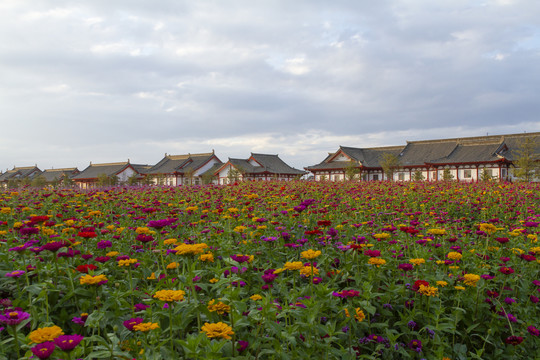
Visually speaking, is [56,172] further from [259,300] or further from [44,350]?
[44,350]

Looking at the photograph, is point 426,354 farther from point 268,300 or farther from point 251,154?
point 251,154

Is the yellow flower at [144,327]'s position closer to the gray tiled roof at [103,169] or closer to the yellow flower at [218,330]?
the yellow flower at [218,330]

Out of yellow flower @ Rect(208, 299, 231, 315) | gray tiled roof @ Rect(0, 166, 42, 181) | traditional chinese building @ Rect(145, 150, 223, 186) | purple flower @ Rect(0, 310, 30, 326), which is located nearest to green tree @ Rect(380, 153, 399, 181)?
traditional chinese building @ Rect(145, 150, 223, 186)

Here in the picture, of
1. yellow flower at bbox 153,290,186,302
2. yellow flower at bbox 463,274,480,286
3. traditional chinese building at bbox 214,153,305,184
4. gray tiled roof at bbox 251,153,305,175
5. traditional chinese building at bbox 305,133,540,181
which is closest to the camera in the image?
yellow flower at bbox 153,290,186,302

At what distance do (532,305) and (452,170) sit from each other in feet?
127

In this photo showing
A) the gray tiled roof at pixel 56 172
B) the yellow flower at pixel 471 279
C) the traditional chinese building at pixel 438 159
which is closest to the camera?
the yellow flower at pixel 471 279

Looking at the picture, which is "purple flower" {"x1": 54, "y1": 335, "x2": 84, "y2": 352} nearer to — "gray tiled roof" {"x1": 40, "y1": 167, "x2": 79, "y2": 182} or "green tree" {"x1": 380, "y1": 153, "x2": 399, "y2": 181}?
"green tree" {"x1": 380, "y1": 153, "x2": 399, "y2": 181}

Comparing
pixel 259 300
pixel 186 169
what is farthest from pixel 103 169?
pixel 259 300

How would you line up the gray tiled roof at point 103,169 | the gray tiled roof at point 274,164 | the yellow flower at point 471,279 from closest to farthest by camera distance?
the yellow flower at point 471,279, the gray tiled roof at point 274,164, the gray tiled roof at point 103,169

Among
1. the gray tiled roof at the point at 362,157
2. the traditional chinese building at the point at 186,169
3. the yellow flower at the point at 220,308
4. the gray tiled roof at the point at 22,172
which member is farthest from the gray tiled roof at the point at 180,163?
the yellow flower at the point at 220,308

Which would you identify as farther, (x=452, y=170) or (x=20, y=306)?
(x=452, y=170)

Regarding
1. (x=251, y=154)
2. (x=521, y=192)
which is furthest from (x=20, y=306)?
(x=251, y=154)

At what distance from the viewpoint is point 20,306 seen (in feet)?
7.53

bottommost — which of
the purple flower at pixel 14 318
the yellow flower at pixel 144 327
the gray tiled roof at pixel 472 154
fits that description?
the yellow flower at pixel 144 327
